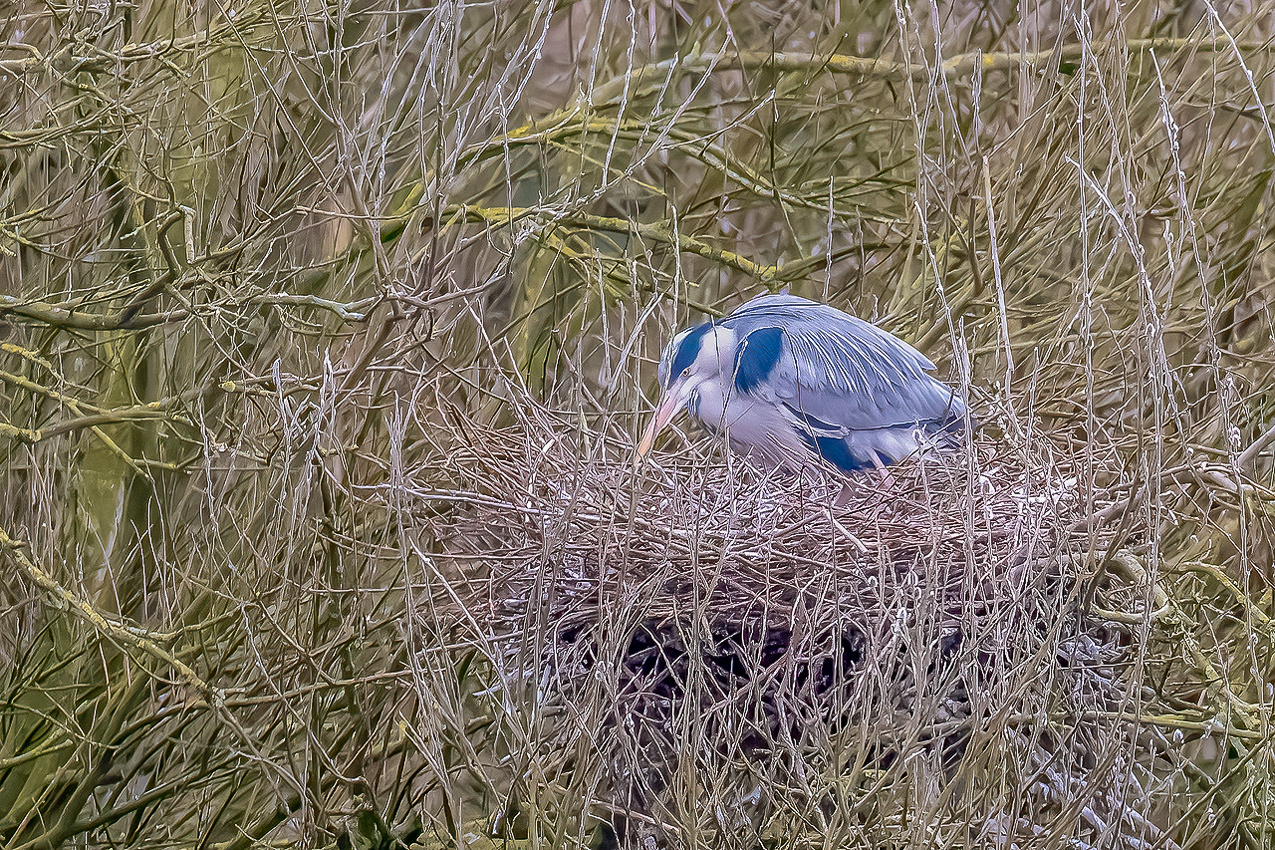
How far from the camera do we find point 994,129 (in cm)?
357

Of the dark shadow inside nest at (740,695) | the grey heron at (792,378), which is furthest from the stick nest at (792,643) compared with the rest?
the grey heron at (792,378)

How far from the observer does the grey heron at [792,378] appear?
9.30 feet

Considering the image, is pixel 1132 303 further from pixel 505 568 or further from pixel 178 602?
pixel 178 602

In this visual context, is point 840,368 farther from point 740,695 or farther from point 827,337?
point 740,695

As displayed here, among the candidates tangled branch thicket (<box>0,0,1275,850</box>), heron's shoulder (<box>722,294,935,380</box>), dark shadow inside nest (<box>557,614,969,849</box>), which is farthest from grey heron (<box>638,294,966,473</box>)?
dark shadow inside nest (<box>557,614,969,849</box>)

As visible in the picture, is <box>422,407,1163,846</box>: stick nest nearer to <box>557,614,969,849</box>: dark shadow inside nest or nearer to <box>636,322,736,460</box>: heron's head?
<box>557,614,969,849</box>: dark shadow inside nest

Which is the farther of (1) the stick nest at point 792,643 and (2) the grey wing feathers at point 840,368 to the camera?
(2) the grey wing feathers at point 840,368

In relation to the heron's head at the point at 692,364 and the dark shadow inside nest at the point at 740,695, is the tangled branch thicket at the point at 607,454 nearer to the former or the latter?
the dark shadow inside nest at the point at 740,695

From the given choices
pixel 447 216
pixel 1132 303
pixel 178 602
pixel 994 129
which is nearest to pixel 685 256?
pixel 447 216

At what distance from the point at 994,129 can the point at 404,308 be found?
2.09 meters

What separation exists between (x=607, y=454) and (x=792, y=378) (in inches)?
19.3

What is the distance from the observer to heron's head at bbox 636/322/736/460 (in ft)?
9.38

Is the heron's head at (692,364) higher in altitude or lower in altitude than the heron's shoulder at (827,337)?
lower

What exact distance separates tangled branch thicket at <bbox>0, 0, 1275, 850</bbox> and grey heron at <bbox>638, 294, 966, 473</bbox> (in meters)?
0.17
